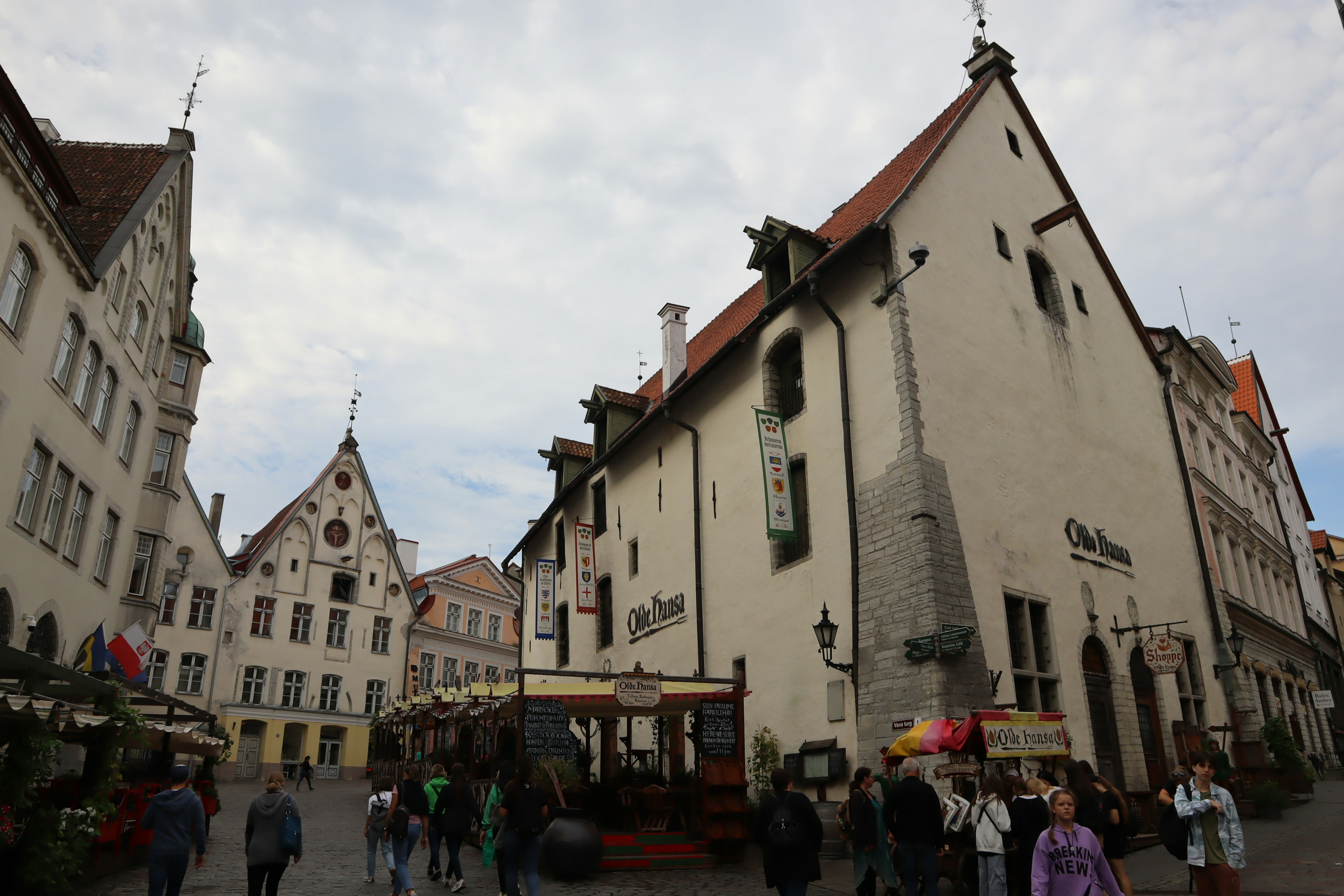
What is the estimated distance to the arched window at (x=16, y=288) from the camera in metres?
14.6

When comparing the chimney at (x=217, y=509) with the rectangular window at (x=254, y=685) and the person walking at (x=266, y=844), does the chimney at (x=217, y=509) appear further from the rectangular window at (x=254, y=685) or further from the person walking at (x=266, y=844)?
the person walking at (x=266, y=844)

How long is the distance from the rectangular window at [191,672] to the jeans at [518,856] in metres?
32.9

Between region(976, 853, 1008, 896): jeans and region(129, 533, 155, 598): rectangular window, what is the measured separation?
2124 centimetres

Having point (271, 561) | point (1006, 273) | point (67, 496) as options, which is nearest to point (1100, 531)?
point (1006, 273)

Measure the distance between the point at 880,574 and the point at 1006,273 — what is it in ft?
25.4

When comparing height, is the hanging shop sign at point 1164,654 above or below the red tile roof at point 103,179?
below

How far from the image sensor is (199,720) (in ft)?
57.1

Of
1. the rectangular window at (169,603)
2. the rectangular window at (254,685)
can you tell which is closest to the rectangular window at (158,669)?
the rectangular window at (169,603)

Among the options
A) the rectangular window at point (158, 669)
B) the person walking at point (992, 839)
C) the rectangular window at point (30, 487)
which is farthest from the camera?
the rectangular window at point (158, 669)

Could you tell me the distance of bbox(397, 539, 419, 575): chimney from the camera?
1946 inches

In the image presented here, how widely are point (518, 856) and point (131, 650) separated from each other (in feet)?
42.1

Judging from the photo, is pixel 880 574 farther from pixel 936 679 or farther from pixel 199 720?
pixel 199 720

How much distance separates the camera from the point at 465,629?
46656 mm

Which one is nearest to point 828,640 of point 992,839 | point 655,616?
point 992,839
